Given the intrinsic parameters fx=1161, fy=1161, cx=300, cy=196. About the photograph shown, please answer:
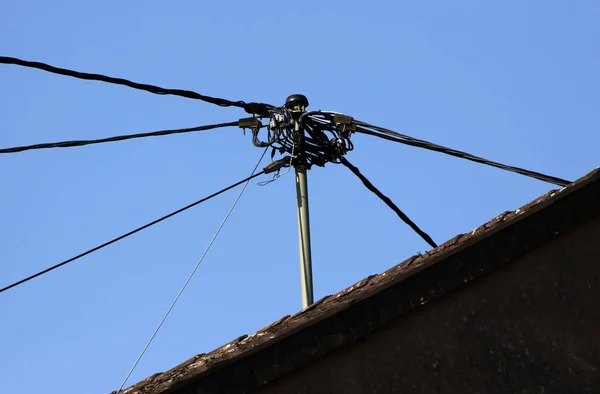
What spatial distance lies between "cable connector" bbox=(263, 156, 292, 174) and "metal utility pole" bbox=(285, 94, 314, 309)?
9 centimetres

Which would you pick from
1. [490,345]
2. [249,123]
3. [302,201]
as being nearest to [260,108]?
[249,123]

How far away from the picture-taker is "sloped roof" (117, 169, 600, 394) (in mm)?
7781

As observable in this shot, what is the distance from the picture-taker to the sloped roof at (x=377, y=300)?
7.78 metres

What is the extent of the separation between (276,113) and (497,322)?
4.36 metres

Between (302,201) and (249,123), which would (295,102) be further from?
(302,201)

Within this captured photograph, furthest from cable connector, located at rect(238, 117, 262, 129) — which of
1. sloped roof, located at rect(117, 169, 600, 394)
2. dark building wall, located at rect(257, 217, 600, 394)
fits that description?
dark building wall, located at rect(257, 217, 600, 394)

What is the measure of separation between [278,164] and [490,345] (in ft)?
13.6

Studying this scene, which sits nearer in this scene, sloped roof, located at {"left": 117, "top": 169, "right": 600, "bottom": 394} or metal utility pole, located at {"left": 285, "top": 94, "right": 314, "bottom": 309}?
sloped roof, located at {"left": 117, "top": 169, "right": 600, "bottom": 394}

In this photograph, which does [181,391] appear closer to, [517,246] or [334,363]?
[334,363]

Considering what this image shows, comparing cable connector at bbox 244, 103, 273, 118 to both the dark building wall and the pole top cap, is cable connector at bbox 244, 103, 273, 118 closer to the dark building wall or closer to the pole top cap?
the pole top cap

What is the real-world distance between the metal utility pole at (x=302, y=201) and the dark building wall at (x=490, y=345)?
8.48 ft

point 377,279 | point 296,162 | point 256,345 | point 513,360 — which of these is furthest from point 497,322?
point 296,162

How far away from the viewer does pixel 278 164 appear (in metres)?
11.6

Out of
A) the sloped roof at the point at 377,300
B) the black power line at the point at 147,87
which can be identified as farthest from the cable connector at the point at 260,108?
the sloped roof at the point at 377,300
